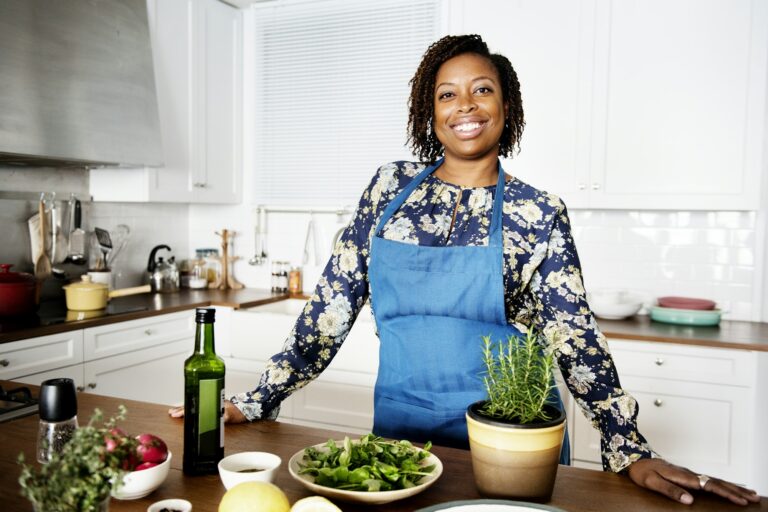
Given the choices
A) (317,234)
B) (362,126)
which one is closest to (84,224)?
(317,234)

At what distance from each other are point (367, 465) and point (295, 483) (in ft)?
0.44

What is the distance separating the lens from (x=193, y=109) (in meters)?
3.83

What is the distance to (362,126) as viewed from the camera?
398 cm

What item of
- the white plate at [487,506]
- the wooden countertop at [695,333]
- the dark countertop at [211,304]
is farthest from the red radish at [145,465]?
the wooden countertop at [695,333]

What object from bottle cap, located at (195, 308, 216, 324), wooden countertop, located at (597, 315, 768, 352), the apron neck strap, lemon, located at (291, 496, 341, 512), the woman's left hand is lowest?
wooden countertop, located at (597, 315, 768, 352)

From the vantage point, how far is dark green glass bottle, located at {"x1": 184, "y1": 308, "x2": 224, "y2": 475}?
3.75 ft

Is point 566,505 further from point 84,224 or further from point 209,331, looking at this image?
point 84,224

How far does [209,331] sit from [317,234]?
311 cm

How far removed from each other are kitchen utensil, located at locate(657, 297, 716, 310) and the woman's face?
204cm

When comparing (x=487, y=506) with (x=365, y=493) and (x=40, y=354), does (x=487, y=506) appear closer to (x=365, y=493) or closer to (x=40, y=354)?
(x=365, y=493)

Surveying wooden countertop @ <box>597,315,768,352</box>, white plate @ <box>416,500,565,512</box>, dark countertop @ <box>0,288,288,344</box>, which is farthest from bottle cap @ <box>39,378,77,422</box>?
wooden countertop @ <box>597,315,768,352</box>

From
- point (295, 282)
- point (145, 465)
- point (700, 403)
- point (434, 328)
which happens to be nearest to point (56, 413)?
point (145, 465)

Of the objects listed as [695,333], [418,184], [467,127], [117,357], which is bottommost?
[117,357]

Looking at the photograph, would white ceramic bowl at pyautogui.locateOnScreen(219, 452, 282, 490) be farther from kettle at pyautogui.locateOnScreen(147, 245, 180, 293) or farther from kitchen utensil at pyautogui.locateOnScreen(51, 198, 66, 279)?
kettle at pyautogui.locateOnScreen(147, 245, 180, 293)
